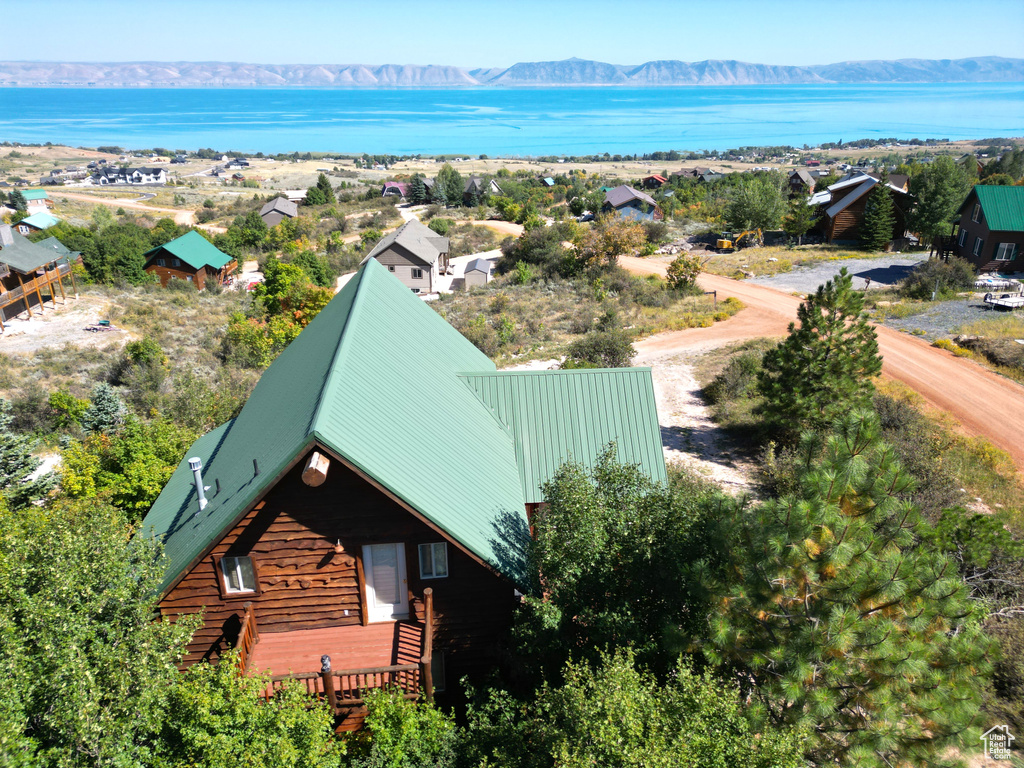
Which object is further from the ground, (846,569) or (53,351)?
(846,569)

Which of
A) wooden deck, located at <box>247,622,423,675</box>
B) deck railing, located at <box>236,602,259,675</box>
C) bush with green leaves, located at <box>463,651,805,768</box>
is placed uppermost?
bush with green leaves, located at <box>463,651,805,768</box>

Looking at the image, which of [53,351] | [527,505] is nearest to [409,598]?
[527,505]

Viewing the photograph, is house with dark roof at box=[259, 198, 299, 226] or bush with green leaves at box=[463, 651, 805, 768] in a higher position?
bush with green leaves at box=[463, 651, 805, 768]

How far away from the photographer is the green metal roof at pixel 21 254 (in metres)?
39.3

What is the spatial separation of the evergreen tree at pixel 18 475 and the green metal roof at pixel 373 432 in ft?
17.2

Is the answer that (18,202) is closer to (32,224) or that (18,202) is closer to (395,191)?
(32,224)

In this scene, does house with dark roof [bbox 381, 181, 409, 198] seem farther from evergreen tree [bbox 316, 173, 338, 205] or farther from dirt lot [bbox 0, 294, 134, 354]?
dirt lot [bbox 0, 294, 134, 354]

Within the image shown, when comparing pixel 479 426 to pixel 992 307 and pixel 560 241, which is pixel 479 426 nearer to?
pixel 992 307

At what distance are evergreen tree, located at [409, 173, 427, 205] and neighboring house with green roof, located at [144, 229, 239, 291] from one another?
161 feet

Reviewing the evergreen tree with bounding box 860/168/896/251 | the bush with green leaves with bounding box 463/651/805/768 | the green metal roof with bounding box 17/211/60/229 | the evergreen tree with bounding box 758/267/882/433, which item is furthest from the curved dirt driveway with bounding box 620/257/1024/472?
the green metal roof with bounding box 17/211/60/229

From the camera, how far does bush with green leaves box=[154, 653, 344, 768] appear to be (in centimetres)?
726

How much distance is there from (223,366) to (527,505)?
24.6 meters

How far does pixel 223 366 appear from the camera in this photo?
3291cm

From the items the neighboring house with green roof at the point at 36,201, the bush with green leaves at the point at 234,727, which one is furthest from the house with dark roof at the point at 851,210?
the neighboring house with green roof at the point at 36,201
